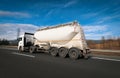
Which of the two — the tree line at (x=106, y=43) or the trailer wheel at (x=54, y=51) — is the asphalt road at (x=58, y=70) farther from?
the tree line at (x=106, y=43)

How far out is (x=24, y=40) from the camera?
19875 millimetres

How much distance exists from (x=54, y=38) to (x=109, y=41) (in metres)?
16.3

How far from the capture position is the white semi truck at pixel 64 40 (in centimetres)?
1260

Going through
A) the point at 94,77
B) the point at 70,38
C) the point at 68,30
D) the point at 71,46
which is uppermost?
the point at 68,30

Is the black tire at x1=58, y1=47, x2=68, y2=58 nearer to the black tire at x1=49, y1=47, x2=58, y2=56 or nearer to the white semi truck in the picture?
the white semi truck

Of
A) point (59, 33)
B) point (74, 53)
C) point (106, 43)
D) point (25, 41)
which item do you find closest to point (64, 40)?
point (59, 33)

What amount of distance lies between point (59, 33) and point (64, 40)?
1.01 meters

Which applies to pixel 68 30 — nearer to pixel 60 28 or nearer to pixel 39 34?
pixel 60 28

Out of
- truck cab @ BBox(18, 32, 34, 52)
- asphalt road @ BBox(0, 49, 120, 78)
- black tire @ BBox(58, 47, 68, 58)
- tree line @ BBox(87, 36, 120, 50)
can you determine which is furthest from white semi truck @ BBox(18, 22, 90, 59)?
tree line @ BBox(87, 36, 120, 50)

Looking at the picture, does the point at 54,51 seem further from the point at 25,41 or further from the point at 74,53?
the point at 25,41

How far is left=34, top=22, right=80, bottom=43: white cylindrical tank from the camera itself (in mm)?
12906

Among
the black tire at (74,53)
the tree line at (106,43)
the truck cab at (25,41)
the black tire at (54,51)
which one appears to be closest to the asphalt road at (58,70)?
the black tire at (74,53)

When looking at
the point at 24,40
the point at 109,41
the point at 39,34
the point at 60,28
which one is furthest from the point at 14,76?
the point at 109,41

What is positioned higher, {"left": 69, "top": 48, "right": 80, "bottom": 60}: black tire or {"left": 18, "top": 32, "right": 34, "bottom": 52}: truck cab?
{"left": 18, "top": 32, "right": 34, "bottom": 52}: truck cab
